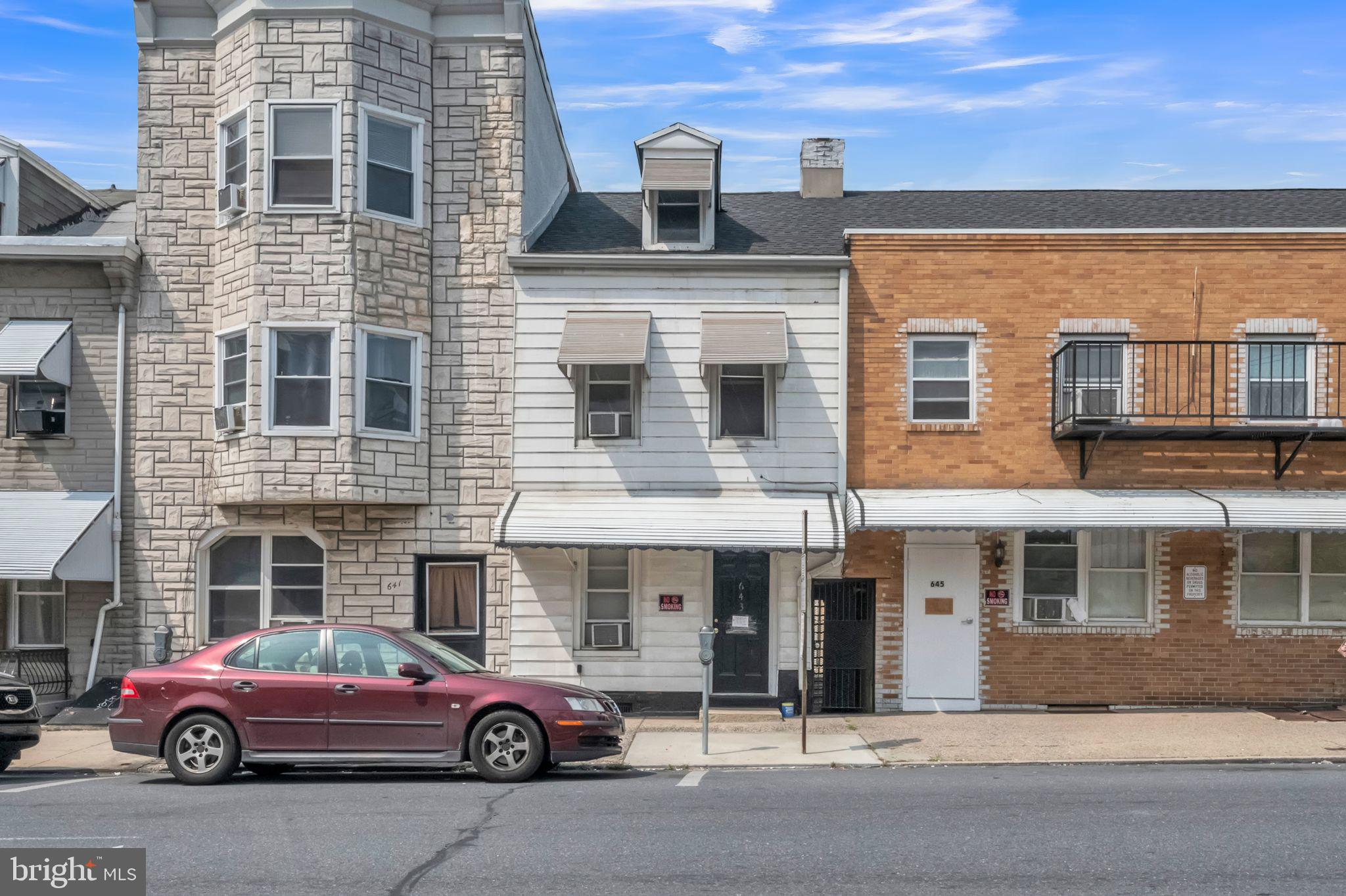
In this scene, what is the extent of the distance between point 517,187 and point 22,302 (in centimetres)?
694

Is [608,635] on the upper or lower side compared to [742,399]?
lower

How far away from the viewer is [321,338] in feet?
53.0

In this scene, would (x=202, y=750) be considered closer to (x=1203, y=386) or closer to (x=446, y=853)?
(x=446, y=853)

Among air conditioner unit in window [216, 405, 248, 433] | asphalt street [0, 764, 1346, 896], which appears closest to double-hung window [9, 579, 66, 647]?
air conditioner unit in window [216, 405, 248, 433]

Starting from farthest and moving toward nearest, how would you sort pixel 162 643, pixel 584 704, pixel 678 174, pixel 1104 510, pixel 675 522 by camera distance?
pixel 678 174 → pixel 675 522 → pixel 1104 510 → pixel 162 643 → pixel 584 704

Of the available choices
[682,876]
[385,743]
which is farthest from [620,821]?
[385,743]

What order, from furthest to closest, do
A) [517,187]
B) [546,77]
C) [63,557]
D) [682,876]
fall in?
[546,77]
[517,187]
[63,557]
[682,876]

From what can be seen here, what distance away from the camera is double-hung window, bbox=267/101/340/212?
16.2 metres

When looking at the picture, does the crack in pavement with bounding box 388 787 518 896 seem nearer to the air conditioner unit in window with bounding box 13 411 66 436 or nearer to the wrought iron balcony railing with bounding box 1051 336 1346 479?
the wrought iron balcony railing with bounding box 1051 336 1346 479

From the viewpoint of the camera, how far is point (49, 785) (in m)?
11.5

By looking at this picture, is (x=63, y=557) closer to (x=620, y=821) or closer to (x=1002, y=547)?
(x=620, y=821)

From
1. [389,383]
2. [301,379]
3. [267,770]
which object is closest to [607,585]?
[389,383]

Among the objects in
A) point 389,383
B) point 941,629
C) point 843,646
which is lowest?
point 843,646

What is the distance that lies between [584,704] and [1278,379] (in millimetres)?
10748
